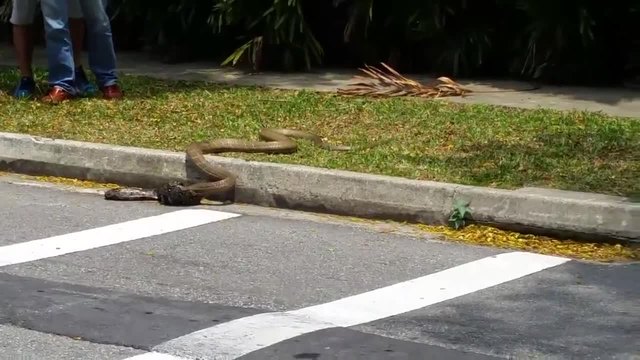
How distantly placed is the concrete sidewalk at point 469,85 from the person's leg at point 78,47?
1240 mm

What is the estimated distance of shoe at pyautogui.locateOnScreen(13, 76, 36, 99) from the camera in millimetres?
10453

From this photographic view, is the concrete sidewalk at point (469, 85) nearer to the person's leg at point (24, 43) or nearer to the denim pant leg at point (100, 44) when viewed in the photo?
the denim pant leg at point (100, 44)

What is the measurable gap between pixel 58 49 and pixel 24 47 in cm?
46

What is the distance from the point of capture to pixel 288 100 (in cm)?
1038

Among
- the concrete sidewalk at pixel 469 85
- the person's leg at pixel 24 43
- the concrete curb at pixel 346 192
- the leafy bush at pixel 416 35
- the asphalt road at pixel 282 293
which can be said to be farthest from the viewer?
the leafy bush at pixel 416 35

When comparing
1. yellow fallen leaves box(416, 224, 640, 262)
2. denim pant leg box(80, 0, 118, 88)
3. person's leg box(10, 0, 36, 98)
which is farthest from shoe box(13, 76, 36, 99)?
yellow fallen leaves box(416, 224, 640, 262)

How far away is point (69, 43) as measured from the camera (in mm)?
10289

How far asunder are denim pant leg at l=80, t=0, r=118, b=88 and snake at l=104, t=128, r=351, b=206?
2.19 meters

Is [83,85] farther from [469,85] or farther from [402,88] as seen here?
[469,85]

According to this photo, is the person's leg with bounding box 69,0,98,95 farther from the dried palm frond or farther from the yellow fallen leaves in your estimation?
the yellow fallen leaves

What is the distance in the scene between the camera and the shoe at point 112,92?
10.4 m

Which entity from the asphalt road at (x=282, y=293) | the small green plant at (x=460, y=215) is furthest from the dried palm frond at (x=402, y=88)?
the small green plant at (x=460, y=215)

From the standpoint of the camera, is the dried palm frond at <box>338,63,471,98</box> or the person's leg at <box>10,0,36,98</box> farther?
the dried palm frond at <box>338,63,471,98</box>

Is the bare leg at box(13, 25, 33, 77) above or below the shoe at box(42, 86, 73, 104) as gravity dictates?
above
